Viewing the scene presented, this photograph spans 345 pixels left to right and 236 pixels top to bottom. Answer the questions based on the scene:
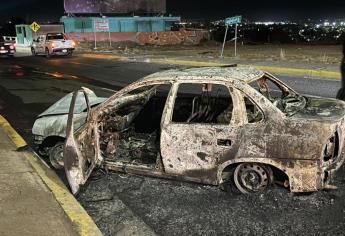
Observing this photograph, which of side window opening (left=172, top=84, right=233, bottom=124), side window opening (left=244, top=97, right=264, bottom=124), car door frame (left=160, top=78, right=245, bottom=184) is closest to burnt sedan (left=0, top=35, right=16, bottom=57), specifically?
side window opening (left=172, top=84, right=233, bottom=124)

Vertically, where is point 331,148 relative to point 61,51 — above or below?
above

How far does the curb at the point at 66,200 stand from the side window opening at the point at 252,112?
6.74 feet

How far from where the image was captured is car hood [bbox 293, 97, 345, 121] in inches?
202

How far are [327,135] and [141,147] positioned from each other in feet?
7.74

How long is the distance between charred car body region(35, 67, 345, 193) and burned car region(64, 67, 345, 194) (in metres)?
0.01

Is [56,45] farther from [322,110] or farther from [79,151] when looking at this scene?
[322,110]

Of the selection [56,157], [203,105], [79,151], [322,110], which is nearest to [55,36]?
[56,157]

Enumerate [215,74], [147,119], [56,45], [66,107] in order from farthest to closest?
[56,45], [66,107], [147,119], [215,74]

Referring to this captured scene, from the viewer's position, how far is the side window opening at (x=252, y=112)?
17.2 ft

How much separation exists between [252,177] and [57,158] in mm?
2807

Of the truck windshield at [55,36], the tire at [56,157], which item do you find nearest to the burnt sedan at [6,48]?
the truck windshield at [55,36]

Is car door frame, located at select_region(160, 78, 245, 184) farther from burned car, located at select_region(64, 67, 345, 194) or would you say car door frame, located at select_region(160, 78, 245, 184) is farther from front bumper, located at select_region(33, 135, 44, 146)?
front bumper, located at select_region(33, 135, 44, 146)

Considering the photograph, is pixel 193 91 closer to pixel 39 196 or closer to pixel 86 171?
pixel 86 171

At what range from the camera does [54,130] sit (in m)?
6.79
